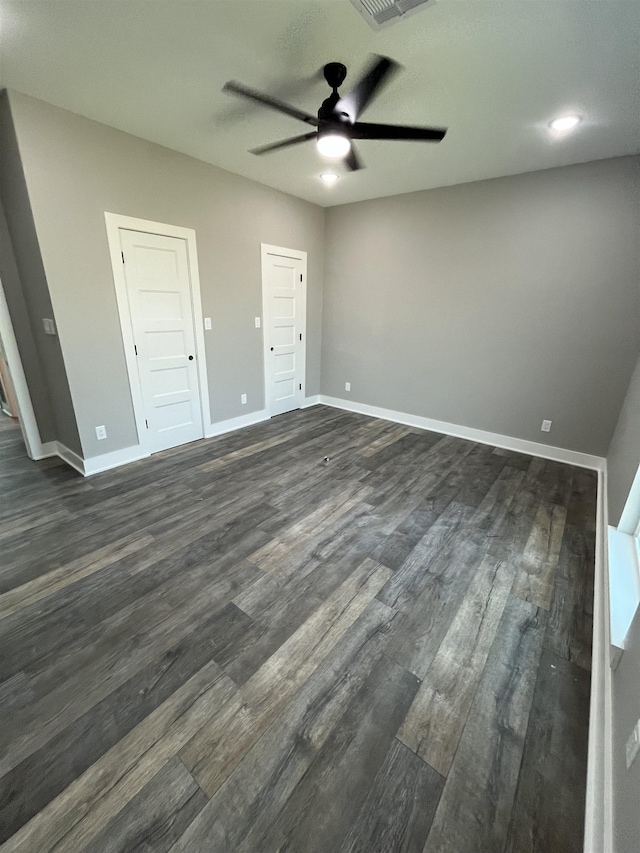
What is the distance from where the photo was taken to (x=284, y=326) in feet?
15.0

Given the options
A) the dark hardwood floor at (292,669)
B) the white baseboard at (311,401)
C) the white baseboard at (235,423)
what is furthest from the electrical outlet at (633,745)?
the white baseboard at (311,401)

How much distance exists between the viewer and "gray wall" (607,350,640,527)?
7.02 ft

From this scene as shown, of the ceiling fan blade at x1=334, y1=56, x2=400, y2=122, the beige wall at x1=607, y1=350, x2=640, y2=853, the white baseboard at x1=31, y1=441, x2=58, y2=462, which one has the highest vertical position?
the ceiling fan blade at x1=334, y1=56, x2=400, y2=122

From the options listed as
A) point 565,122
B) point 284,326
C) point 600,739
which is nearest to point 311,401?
point 284,326

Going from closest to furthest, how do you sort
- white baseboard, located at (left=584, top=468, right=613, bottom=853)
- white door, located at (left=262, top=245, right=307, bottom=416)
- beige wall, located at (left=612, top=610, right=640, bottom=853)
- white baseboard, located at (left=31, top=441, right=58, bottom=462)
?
beige wall, located at (left=612, top=610, right=640, bottom=853) < white baseboard, located at (left=584, top=468, right=613, bottom=853) < white baseboard, located at (left=31, top=441, right=58, bottom=462) < white door, located at (left=262, top=245, right=307, bottom=416)

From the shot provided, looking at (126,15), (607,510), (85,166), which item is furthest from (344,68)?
(607,510)

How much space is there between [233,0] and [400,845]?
324cm

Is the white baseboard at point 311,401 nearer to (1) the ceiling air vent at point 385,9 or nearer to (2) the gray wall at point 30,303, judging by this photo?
(2) the gray wall at point 30,303

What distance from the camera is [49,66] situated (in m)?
1.98

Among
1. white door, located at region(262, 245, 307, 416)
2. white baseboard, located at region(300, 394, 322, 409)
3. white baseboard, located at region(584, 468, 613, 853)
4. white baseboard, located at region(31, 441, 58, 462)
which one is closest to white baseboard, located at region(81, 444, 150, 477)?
white baseboard, located at region(31, 441, 58, 462)

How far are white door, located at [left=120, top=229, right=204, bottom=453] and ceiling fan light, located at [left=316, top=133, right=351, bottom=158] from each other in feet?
6.16

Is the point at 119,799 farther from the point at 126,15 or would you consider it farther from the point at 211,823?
the point at 126,15

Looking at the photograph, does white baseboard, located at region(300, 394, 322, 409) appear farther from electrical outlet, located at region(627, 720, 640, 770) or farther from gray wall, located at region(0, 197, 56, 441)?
electrical outlet, located at region(627, 720, 640, 770)

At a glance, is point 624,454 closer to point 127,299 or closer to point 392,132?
point 392,132
